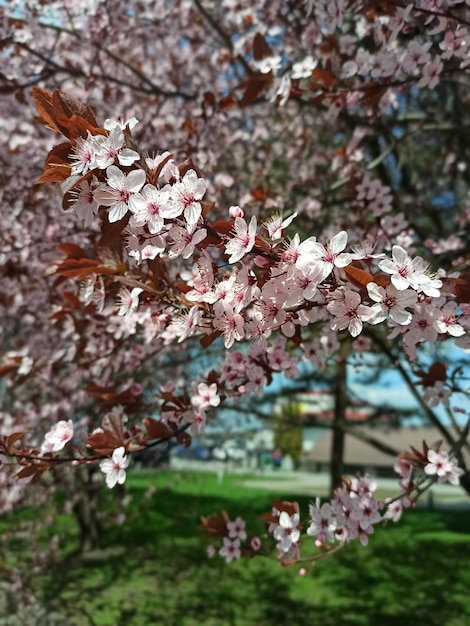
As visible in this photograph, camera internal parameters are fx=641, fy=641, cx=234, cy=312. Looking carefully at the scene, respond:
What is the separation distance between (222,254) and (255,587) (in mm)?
6108

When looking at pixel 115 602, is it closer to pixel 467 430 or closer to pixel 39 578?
pixel 39 578

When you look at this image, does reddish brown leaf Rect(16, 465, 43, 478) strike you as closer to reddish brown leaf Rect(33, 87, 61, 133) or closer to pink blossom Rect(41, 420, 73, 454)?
pink blossom Rect(41, 420, 73, 454)

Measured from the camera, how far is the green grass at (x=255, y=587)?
6.29m

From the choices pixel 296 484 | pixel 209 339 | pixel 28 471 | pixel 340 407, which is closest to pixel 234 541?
pixel 28 471

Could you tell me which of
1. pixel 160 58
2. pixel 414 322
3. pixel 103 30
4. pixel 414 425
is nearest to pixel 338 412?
pixel 414 425

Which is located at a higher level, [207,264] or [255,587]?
[207,264]

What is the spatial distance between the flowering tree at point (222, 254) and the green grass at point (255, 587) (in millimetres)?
2310

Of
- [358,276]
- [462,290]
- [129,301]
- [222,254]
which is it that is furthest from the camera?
[222,254]

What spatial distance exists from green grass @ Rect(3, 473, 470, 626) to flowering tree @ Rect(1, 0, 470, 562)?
2310 millimetres

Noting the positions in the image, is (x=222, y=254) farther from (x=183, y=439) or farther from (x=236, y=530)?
(x=236, y=530)

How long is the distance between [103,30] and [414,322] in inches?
142

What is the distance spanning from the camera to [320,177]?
602cm

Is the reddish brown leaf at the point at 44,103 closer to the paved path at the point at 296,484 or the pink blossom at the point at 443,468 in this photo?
the pink blossom at the point at 443,468

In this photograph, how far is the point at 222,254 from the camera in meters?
2.24
